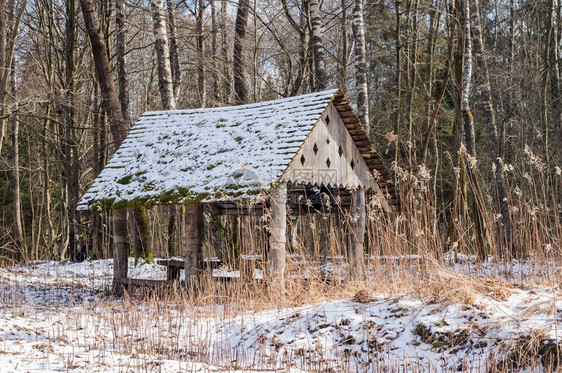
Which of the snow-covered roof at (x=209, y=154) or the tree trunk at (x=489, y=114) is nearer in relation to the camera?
the snow-covered roof at (x=209, y=154)

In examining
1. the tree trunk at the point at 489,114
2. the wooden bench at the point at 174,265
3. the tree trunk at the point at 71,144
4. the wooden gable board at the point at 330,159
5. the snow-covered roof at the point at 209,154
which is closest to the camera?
the snow-covered roof at the point at 209,154

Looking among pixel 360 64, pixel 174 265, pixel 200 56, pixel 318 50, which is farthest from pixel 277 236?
pixel 200 56

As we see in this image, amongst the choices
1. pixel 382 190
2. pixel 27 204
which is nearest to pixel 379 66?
pixel 382 190

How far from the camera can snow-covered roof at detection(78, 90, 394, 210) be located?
9.05m

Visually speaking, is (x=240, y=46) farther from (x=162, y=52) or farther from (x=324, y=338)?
(x=324, y=338)

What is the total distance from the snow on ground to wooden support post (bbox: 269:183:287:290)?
116 cm

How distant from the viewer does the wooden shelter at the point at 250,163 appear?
894 centimetres

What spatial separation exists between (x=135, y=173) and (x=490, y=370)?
24.5 feet

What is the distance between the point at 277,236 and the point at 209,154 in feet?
7.23

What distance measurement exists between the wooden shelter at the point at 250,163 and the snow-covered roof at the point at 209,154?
0.8 inches

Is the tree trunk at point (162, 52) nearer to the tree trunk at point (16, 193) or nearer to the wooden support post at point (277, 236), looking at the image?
the wooden support post at point (277, 236)

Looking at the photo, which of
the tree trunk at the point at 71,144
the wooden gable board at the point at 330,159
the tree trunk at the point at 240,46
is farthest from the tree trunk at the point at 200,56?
the wooden gable board at the point at 330,159

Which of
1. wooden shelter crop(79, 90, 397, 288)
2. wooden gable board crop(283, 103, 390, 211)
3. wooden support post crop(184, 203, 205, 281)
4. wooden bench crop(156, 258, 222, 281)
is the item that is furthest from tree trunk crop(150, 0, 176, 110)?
wooden gable board crop(283, 103, 390, 211)

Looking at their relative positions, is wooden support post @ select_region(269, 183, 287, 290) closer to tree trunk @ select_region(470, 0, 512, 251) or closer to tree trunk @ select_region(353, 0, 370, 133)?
tree trunk @ select_region(353, 0, 370, 133)
